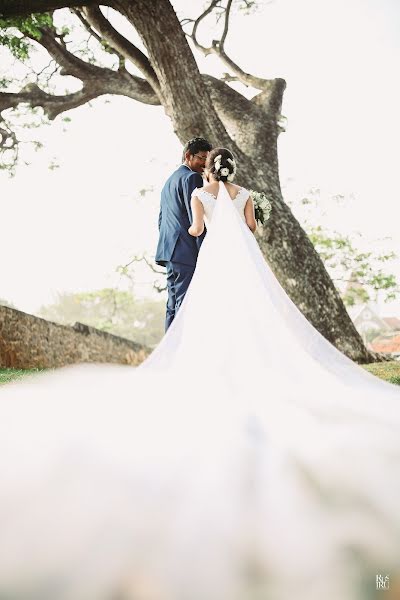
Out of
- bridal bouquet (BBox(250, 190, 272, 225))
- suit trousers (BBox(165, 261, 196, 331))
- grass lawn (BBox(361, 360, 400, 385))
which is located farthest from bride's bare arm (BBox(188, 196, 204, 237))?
grass lawn (BBox(361, 360, 400, 385))

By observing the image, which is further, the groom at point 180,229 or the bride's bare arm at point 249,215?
the groom at point 180,229

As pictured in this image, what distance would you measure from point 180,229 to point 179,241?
11 centimetres

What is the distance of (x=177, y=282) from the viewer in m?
4.30

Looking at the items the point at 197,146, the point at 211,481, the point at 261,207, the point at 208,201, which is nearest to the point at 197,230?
the point at 208,201

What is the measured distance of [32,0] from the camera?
621 cm

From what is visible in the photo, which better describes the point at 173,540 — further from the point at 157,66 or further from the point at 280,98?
the point at 280,98

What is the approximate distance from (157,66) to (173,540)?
701 cm

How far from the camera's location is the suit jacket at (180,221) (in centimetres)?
421

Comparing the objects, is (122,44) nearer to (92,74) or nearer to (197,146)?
(92,74)

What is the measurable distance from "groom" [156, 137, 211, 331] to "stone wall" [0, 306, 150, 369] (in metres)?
3.79

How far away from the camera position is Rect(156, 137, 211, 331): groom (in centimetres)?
425

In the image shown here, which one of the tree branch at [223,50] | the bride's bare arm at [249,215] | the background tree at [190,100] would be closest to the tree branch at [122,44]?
the background tree at [190,100]

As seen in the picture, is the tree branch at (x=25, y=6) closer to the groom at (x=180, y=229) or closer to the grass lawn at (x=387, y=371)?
the groom at (x=180, y=229)

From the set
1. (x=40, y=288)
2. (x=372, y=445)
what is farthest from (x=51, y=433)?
(x=40, y=288)
